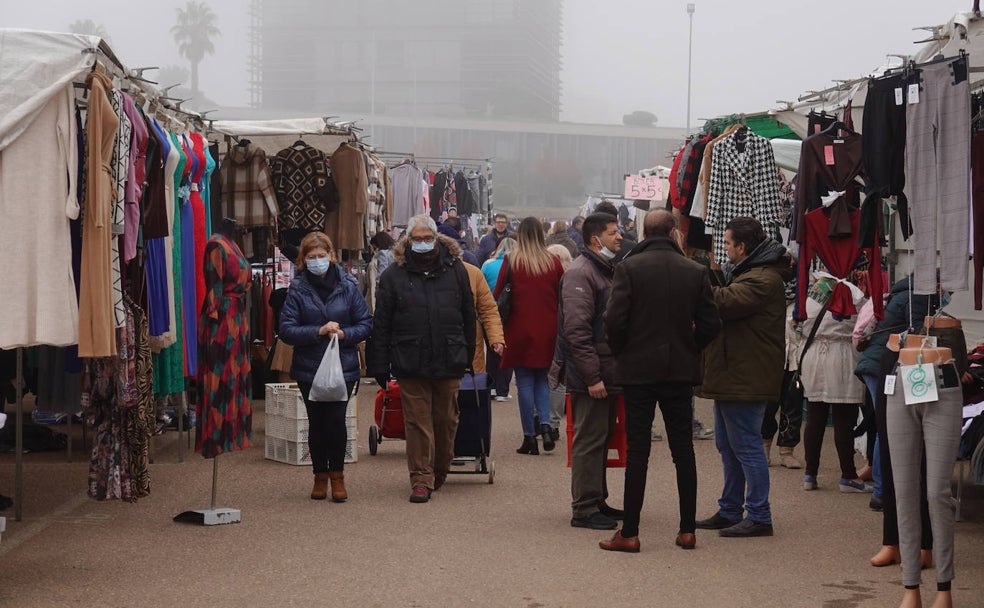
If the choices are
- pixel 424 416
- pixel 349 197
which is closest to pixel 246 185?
pixel 349 197

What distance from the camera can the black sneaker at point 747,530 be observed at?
8367 millimetres

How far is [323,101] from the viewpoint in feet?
482

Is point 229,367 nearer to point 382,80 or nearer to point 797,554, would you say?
point 797,554

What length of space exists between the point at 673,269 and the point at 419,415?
102 inches

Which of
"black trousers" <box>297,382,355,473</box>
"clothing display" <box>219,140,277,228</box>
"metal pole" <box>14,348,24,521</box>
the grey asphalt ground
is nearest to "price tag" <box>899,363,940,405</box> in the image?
the grey asphalt ground

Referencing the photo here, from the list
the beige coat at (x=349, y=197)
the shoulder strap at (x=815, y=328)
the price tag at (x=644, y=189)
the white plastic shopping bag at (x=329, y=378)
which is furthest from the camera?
the price tag at (x=644, y=189)

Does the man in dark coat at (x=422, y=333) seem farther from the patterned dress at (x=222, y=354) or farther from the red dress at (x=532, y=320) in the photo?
the red dress at (x=532, y=320)

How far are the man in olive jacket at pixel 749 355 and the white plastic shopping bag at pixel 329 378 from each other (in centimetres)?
253

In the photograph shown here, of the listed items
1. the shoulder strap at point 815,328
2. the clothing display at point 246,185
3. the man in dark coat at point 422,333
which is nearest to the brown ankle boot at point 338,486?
the man in dark coat at point 422,333

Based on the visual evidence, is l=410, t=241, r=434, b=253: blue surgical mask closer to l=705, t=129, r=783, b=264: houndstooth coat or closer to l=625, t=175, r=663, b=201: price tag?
l=705, t=129, r=783, b=264: houndstooth coat

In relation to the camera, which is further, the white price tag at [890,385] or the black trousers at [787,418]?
the black trousers at [787,418]

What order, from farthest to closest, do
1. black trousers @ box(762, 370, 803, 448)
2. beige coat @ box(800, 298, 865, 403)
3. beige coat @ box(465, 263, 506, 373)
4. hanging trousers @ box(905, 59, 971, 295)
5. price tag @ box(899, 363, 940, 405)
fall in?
black trousers @ box(762, 370, 803, 448) → beige coat @ box(465, 263, 506, 373) → beige coat @ box(800, 298, 865, 403) → hanging trousers @ box(905, 59, 971, 295) → price tag @ box(899, 363, 940, 405)

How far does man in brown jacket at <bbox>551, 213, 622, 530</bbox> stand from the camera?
8.51 m

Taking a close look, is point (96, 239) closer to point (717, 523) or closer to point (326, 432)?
point (326, 432)
